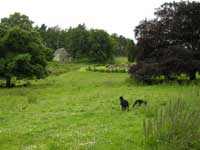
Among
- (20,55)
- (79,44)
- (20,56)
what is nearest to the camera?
(20,56)

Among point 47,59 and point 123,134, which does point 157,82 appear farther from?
point 123,134

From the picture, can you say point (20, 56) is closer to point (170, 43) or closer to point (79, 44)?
point (170, 43)

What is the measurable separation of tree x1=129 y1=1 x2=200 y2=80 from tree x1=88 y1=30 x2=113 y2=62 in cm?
5711

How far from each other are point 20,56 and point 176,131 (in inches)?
1102

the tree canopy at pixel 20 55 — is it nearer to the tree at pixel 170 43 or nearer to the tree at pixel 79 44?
the tree at pixel 170 43

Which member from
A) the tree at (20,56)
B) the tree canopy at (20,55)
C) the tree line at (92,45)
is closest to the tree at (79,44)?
the tree line at (92,45)

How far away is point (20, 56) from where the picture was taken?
35219mm

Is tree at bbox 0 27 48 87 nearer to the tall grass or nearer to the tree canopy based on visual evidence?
the tree canopy

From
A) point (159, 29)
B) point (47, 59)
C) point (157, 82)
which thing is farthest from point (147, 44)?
point (47, 59)

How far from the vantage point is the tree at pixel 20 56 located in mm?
35312

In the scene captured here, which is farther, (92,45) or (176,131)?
(92,45)

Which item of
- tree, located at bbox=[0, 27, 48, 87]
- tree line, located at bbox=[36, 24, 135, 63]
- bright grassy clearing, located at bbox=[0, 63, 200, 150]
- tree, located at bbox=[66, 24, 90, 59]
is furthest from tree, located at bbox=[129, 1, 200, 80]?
tree, located at bbox=[66, 24, 90, 59]

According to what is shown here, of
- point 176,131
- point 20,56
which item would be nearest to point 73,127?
point 176,131

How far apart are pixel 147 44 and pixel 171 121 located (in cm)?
2607
